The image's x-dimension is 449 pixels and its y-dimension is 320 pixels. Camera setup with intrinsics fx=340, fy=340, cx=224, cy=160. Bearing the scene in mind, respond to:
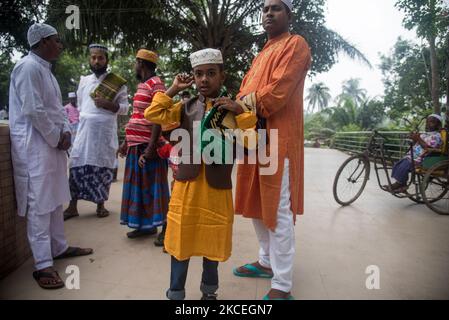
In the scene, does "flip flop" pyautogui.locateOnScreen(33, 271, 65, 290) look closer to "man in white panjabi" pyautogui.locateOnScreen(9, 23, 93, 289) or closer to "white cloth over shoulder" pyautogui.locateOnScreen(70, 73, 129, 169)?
"man in white panjabi" pyautogui.locateOnScreen(9, 23, 93, 289)

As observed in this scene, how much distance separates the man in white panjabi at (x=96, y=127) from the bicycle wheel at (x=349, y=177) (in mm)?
2935

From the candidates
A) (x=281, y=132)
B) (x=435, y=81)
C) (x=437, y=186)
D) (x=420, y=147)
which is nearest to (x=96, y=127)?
(x=281, y=132)

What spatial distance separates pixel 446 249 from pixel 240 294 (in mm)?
2090

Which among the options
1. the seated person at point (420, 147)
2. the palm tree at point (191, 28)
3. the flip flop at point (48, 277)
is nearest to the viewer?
the flip flop at point (48, 277)

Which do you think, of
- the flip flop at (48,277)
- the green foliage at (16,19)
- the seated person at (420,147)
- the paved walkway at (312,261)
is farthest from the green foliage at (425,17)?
the green foliage at (16,19)

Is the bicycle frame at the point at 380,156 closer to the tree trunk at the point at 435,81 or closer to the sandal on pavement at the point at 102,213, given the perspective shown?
the tree trunk at the point at 435,81

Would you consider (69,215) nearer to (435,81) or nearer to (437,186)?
(437,186)

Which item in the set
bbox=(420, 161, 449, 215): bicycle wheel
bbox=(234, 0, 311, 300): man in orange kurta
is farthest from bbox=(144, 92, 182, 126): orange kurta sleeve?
bbox=(420, 161, 449, 215): bicycle wheel

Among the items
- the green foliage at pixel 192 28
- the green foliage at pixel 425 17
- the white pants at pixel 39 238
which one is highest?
the green foliage at pixel 192 28

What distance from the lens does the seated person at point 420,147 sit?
4473mm

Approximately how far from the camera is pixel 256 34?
28.5 ft

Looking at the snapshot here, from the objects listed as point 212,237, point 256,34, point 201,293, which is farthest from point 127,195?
point 256,34

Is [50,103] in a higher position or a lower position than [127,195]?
higher
